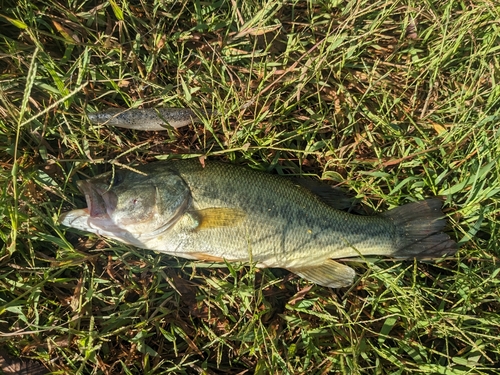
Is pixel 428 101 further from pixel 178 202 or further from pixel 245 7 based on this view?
pixel 178 202

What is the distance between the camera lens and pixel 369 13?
3.22 metres

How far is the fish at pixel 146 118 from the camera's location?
2.91 m

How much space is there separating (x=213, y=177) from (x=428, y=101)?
189 centimetres

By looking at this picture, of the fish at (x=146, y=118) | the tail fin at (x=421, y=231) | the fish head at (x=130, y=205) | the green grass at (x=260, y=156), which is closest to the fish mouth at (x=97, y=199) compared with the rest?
the fish head at (x=130, y=205)

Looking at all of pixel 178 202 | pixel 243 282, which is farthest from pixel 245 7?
pixel 243 282

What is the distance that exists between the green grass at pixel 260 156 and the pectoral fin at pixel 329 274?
4.8 inches

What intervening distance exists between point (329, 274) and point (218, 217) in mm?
981

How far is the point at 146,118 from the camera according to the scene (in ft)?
9.71

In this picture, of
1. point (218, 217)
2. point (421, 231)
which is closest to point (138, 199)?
point (218, 217)

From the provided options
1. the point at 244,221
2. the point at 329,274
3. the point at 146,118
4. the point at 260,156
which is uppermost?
the point at 146,118

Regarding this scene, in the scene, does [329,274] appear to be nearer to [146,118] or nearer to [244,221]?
[244,221]

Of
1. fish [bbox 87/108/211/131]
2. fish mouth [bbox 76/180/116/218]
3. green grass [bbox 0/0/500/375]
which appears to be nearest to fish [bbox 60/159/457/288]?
fish mouth [bbox 76/180/116/218]

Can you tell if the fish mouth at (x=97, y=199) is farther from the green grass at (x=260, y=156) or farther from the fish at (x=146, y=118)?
the fish at (x=146, y=118)

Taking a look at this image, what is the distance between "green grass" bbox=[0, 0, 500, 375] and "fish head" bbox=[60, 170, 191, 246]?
202 millimetres
